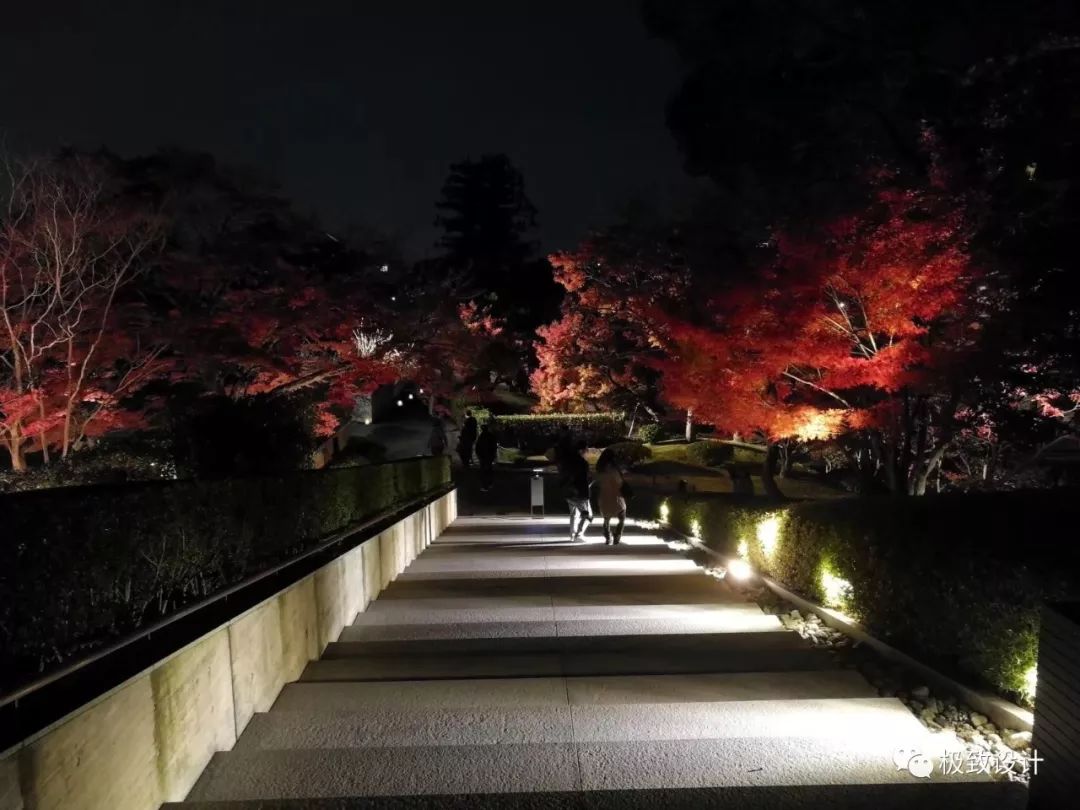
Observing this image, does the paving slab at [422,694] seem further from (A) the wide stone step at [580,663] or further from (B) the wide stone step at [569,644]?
(B) the wide stone step at [569,644]

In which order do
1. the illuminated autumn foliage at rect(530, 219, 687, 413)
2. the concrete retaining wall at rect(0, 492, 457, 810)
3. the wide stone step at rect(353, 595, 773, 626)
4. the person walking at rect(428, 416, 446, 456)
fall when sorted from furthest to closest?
1. the illuminated autumn foliage at rect(530, 219, 687, 413)
2. the person walking at rect(428, 416, 446, 456)
3. the wide stone step at rect(353, 595, 773, 626)
4. the concrete retaining wall at rect(0, 492, 457, 810)

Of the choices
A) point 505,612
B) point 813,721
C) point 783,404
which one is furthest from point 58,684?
point 783,404

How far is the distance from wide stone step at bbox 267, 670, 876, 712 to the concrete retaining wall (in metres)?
0.35

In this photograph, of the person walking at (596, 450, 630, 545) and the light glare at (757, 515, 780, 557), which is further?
the person walking at (596, 450, 630, 545)

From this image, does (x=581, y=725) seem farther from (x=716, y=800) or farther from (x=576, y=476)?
(x=576, y=476)

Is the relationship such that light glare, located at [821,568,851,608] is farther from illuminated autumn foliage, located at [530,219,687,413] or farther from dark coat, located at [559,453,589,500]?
illuminated autumn foliage, located at [530,219,687,413]

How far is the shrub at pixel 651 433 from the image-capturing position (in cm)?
3108

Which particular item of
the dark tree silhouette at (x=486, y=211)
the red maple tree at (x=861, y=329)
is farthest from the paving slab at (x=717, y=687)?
the dark tree silhouette at (x=486, y=211)

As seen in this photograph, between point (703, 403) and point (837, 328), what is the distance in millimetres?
3107

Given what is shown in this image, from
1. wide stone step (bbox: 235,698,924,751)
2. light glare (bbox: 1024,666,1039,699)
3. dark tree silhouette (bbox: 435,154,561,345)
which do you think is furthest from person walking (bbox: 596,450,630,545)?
dark tree silhouette (bbox: 435,154,561,345)

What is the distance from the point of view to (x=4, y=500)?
407 centimetres

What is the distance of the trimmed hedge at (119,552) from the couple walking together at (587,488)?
180 inches

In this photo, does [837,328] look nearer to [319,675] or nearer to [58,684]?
[319,675]

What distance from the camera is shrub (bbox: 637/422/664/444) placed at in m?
31.1
